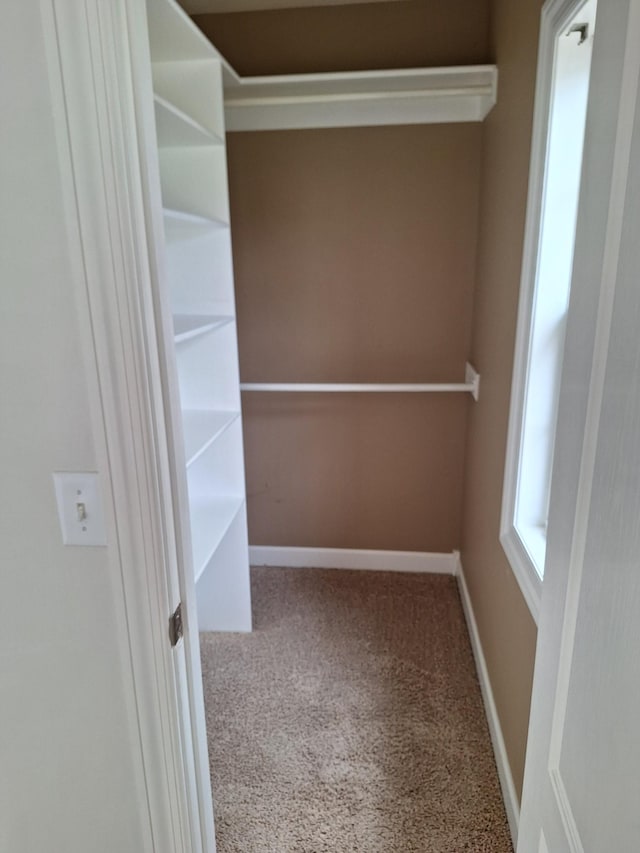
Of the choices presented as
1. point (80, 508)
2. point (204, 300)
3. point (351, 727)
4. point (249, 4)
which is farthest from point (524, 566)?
point (249, 4)

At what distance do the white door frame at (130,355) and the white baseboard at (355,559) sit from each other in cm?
195

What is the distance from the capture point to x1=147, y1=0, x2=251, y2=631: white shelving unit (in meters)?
1.75

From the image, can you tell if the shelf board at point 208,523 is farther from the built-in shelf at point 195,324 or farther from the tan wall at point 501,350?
the tan wall at point 501,350

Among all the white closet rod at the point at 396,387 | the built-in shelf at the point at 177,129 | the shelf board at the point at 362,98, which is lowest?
the white closet rod at the point at 396,387

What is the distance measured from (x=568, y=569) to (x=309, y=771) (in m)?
1.37

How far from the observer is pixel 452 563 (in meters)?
2.81

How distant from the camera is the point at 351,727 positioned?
191cm

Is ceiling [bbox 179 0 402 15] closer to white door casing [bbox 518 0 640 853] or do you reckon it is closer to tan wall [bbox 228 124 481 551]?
tan wall [bbox 228 124 481 551]

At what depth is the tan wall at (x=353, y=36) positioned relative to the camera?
220 cm

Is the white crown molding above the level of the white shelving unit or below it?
above

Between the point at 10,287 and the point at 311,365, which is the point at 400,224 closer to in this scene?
the point at 311,365

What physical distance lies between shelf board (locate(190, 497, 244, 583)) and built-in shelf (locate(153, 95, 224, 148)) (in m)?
1.20

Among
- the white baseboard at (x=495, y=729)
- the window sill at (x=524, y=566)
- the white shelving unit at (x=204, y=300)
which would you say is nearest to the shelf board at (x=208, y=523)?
the white shelving unit at (x=204, y=300)

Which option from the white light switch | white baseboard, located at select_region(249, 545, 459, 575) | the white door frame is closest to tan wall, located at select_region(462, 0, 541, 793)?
white baseboard, located at select_region(249, 545, 459, 575)
